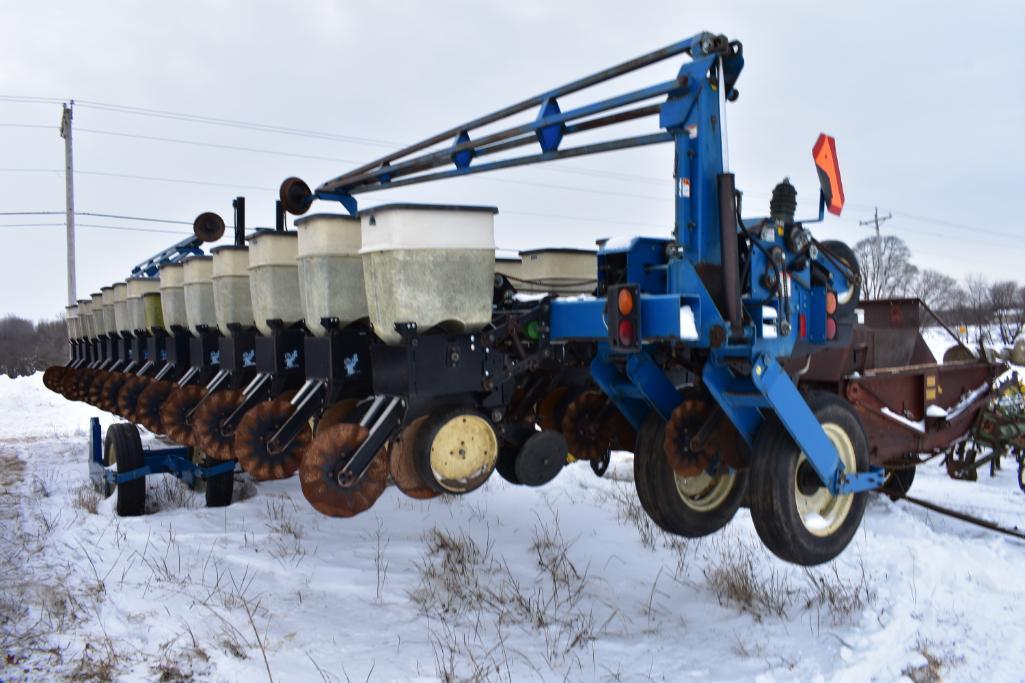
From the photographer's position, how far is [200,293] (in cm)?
659

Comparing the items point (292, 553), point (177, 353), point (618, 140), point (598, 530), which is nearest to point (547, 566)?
point (598, 530)

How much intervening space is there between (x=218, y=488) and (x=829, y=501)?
5.29 metres

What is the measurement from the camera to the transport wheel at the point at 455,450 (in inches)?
152

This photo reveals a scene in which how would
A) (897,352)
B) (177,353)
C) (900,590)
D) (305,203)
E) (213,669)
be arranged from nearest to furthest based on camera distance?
(213,669), (900,590), (305,203), (897,352), (177,353)

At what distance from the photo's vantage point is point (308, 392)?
481 cm

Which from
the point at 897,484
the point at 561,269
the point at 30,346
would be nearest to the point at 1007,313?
the point at 897,484

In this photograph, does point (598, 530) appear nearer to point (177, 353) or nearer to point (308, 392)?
point (308, 392)

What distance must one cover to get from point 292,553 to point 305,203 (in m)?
2.69

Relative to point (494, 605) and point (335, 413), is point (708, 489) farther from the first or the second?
point (335, 413)

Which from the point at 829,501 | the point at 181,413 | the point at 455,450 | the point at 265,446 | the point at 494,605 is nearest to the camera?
the point at 455,450

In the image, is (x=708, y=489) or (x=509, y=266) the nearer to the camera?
(x=708, y=489)

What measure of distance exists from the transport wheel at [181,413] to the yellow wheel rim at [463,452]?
3.19 metres

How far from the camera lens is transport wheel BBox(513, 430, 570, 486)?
14.6ft

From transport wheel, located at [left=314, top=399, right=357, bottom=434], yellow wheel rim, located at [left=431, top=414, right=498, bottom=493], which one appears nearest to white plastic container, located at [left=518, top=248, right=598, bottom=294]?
transport wheel, located at [left=314, top=399, right=357, bottom=434]
